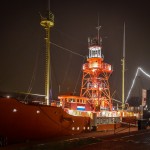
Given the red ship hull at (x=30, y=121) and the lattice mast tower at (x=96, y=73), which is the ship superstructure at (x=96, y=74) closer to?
the lattice mast tower at (x=96, y=73)

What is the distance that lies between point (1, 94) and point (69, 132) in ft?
26.1

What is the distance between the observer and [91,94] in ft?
126

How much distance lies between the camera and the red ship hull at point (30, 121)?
1886 cm

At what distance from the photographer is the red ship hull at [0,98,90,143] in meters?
18.9

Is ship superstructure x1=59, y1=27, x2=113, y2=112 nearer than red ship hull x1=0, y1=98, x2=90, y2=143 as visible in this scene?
No

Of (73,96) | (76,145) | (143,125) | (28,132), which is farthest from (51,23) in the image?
(143,125)

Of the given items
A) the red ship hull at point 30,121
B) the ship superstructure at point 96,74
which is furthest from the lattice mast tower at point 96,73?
the red ship hull at point 30,121

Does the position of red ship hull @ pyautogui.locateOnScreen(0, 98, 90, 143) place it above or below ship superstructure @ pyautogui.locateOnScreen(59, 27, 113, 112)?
below

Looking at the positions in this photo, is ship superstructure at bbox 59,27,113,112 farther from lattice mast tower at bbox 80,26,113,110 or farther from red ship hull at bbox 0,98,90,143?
red ship hull at bbox 0,98,90,143

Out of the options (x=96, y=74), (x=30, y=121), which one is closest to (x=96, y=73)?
(x=96, y=74)

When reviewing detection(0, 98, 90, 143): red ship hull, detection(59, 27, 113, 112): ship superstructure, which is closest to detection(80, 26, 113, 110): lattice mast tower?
detection(59, 27, 113, 112): ship superstructure

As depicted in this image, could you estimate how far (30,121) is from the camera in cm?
2048

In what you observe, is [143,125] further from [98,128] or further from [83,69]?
[83,69]

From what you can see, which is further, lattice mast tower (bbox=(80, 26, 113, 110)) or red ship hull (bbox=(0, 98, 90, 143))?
lattice mast tower (bbox=(80, 26, 113, 110))
